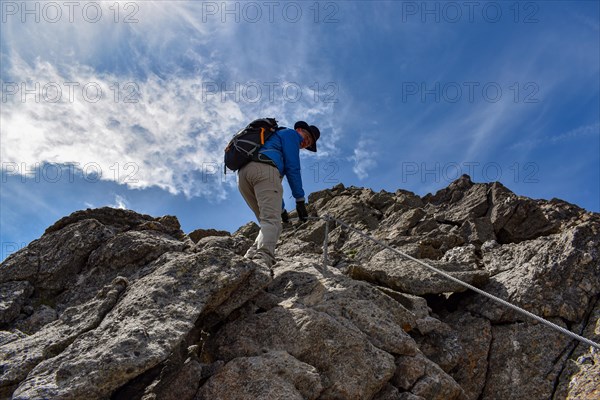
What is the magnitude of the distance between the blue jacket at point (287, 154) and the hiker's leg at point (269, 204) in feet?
0.94

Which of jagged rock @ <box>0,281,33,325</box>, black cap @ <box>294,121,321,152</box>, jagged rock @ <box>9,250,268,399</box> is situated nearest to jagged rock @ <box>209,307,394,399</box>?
jagged rock @ <box>9,250,268,399</box>

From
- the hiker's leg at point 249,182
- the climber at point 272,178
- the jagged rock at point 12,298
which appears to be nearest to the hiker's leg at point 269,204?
the climber at point 272,178

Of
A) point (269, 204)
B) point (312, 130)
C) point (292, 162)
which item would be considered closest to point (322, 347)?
point (269, 204)

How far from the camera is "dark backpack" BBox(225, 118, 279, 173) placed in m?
12.0

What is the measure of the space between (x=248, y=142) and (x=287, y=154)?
44.7 inches

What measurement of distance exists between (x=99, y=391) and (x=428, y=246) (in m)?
13.0

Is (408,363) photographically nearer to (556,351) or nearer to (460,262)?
(556,351)

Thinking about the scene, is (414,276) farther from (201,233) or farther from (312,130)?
(201,233)

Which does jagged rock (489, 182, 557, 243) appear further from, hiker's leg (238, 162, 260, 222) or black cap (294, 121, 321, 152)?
hiker's leg (238, 162, 260, 222)

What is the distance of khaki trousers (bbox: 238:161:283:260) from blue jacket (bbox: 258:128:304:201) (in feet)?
0.91

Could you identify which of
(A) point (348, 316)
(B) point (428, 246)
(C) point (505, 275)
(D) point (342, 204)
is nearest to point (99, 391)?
(A) point (348, 316)

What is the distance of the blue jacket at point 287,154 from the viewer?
39.5 feet

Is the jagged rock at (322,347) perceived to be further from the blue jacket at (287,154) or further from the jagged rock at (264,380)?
the blue jacket at (287,154)

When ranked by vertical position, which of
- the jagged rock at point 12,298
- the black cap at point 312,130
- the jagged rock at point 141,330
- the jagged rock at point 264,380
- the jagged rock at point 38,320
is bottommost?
the jagged rock at point 264,380
